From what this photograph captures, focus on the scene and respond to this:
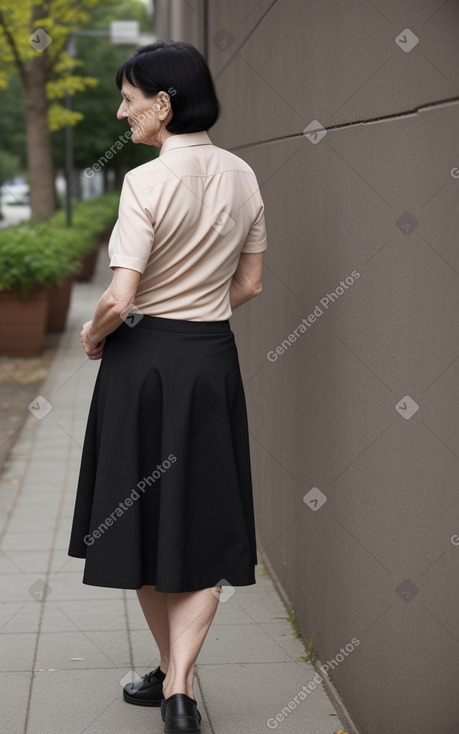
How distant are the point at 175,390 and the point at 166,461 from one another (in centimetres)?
20

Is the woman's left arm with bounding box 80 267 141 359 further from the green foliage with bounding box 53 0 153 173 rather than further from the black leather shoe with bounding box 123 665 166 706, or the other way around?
the green foliage with bounding box 53 0 153 173

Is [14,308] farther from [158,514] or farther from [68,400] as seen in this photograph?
[158,514]

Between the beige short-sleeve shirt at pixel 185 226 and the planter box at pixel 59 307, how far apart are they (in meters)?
10.2

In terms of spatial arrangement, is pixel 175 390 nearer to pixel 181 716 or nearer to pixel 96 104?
pixel 181 716

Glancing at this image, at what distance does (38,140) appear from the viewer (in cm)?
1942

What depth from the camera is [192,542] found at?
3.28 metres

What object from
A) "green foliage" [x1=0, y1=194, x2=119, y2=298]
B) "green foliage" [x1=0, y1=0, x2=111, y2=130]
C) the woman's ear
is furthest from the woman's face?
"green foliage" [x1=0, y1=0, x2=111, y2=130]

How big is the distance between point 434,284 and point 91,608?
2613 millimetres

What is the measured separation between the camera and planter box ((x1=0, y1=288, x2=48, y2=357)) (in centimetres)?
1183

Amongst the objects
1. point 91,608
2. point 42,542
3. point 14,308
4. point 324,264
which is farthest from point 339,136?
point 14,308

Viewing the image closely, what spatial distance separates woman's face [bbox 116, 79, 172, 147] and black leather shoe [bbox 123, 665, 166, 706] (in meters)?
1.68
